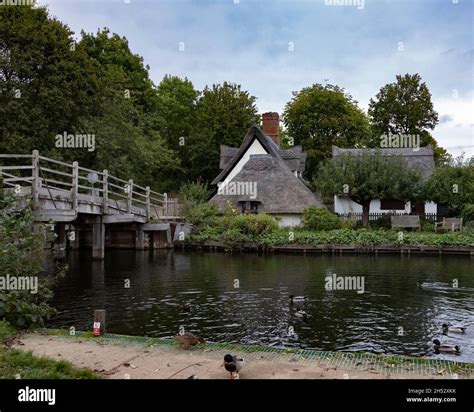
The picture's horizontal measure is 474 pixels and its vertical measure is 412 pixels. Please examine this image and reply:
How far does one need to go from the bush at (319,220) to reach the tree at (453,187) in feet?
25.2

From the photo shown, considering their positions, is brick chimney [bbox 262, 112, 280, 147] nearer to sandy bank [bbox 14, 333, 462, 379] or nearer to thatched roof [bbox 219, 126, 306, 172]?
thatched roof [bbox 219, 126, 306, 172]

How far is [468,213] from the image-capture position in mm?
35562

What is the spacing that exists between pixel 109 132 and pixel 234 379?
100ft

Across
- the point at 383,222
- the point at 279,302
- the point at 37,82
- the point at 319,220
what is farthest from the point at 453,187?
the point at 37,82

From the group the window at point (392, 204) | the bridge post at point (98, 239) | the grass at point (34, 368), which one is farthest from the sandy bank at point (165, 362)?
the window at point (392, 204)

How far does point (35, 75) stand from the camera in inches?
1225

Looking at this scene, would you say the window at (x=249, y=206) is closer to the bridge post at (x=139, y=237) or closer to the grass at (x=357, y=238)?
the grass at (x=357, y=238)

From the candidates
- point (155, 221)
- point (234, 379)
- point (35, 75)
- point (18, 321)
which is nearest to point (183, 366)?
point (234, 379)

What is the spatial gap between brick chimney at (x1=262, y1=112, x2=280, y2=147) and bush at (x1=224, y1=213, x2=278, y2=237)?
1881 cm

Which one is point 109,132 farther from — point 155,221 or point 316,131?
point 316,131

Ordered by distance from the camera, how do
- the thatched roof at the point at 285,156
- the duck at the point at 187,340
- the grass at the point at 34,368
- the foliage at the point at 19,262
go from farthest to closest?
the thatched roof at the point at 285,156 → the foliage at the point at 19,262 → the duck at the point at 187,340 → the grass at the point at 34,368

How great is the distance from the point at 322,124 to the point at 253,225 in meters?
25.2

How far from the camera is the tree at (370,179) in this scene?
3603cm

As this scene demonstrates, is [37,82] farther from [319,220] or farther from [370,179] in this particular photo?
[370,179]
